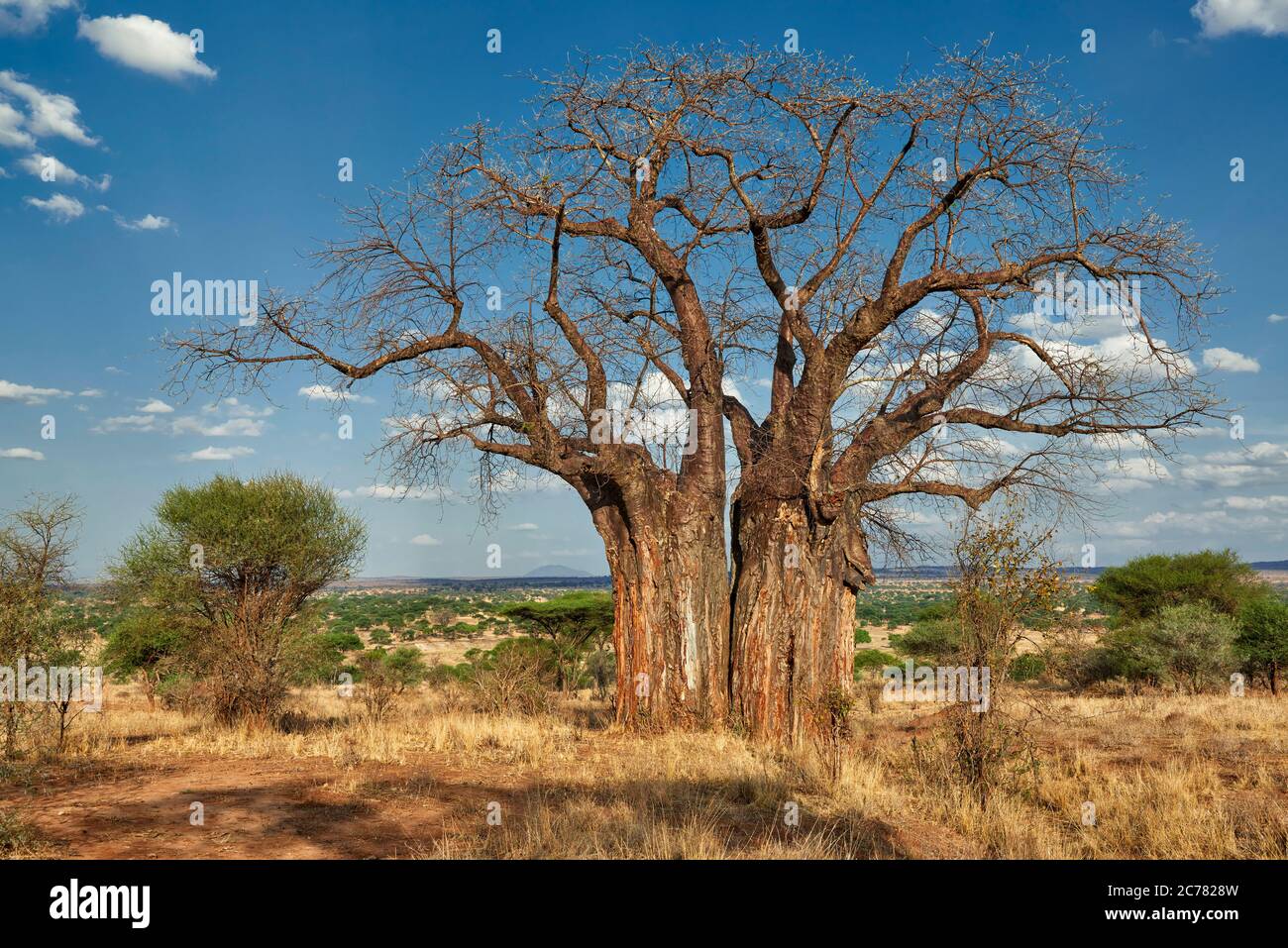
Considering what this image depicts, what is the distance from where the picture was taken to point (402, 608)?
199 ft

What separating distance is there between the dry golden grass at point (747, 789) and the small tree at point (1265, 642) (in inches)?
325

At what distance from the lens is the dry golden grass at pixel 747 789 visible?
601 cm

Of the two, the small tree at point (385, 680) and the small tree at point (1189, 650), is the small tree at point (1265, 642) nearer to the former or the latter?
the small tree at point (1189, 650)

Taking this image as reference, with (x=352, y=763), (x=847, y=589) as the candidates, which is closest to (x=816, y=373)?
(x=847, y=589)

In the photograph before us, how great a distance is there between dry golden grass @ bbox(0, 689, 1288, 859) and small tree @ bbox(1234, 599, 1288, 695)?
8.27 meters

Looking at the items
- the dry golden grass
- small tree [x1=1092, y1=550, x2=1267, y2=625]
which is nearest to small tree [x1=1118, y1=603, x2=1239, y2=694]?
small tree [x1=1092, y1=550, x2=1267, y2=625]

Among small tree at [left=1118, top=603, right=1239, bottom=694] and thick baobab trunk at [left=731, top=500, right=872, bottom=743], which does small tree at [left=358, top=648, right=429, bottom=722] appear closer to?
thick baobab trunk at [left=731, top=500, right=872, bottom=743]

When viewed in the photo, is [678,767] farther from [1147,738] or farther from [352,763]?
[1147,738]

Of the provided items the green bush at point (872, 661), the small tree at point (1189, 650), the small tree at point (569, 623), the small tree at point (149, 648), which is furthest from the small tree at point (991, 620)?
the green bush at point (872, 661)

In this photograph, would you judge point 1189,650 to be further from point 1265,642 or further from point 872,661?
point 872,661

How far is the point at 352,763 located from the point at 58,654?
4213 millimetres

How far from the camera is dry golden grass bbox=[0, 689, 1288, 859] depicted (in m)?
6.01

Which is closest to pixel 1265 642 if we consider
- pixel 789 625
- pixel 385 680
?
pixel 789 625
